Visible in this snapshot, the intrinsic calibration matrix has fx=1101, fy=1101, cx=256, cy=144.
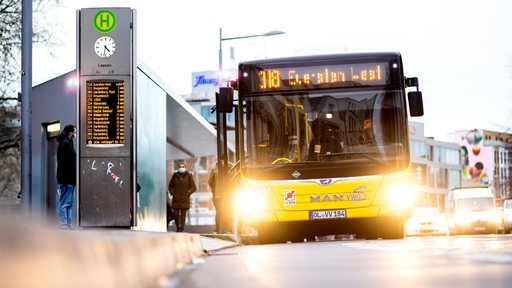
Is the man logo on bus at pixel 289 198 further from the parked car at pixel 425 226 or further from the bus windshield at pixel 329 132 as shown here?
the parked car at pixel 425 226

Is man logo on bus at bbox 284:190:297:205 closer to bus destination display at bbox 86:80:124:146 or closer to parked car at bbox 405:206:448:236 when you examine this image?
bus destination display at bbox 86:80:124:146

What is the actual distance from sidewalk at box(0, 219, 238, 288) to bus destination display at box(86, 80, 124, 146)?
14474mm

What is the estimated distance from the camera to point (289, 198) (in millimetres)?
19312

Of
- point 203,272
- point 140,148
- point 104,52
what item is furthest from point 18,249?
point 140,148

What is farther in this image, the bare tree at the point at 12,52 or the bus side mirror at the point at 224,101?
the bare tree at the point at 12,52

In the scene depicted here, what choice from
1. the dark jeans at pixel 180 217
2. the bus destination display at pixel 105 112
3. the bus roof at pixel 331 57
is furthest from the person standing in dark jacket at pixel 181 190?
the bus roof at pixel 331 57

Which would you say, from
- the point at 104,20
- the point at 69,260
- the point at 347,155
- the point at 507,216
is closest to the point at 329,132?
the point at 347,155

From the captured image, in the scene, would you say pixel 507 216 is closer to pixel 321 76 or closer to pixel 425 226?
pixel 425 226

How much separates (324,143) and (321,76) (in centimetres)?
142

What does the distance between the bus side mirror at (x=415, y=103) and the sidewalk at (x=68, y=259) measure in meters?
13.1

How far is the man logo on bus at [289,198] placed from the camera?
19.3 metres

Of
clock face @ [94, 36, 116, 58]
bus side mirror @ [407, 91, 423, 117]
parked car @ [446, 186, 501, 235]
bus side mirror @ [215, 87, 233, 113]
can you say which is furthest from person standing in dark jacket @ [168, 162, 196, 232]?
parked car @ [446, 186, 501, 235]

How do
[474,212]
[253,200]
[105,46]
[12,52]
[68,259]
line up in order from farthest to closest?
[474,212] → [12,52] → [105,46] → [253,200] → [68,259]

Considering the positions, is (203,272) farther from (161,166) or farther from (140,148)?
(161,166)
